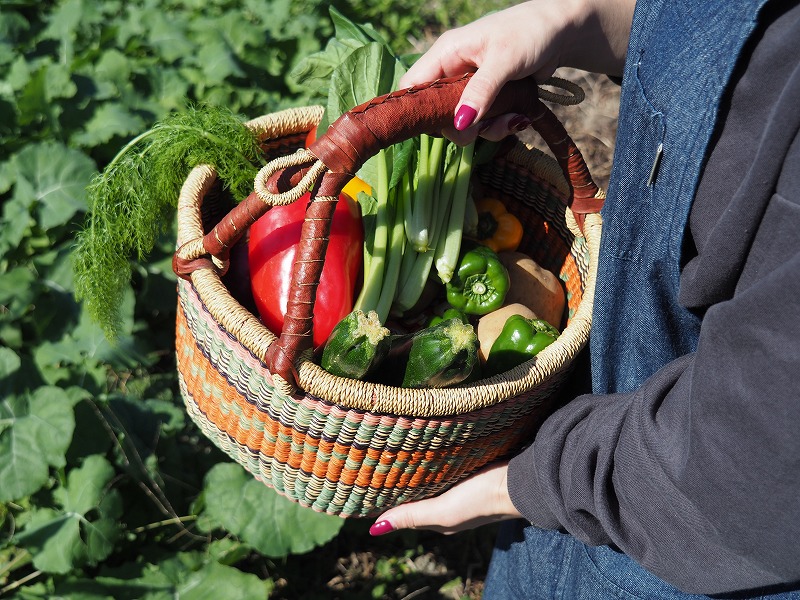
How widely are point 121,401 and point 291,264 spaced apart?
91cm

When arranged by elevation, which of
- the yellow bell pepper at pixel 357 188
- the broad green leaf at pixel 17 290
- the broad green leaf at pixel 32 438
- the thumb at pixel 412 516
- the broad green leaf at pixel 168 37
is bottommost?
the broad green leaf at pixel 32 438

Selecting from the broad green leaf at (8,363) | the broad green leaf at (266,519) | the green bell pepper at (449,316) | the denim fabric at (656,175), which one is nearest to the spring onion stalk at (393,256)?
the green bell pepper at (449,316)

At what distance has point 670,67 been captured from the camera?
102cm

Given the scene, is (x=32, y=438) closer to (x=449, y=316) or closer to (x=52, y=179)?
(x=52, y=179)

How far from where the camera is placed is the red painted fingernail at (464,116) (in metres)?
1.17

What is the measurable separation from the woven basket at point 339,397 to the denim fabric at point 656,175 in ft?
0.41

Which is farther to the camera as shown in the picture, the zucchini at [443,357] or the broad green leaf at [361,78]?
the broad green leaf at [361,78]

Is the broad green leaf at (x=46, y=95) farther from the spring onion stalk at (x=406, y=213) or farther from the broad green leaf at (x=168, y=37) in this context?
the spring onion stalk at (x=406, y=213)

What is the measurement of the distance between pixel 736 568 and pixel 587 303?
0.55 m

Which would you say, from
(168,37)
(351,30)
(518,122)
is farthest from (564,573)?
(168,37)

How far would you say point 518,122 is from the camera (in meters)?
1.33

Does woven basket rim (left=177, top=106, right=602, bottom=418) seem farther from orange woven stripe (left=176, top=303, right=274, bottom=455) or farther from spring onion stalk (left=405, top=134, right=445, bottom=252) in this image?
spring onion stalk (left=405, top=134, right=445, bottom=252)

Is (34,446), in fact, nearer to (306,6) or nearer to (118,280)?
(118,280)

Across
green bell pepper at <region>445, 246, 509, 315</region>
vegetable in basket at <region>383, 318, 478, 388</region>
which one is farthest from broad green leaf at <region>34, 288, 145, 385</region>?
vegetable in basket at <region>383, 318, 478, 388</region>
